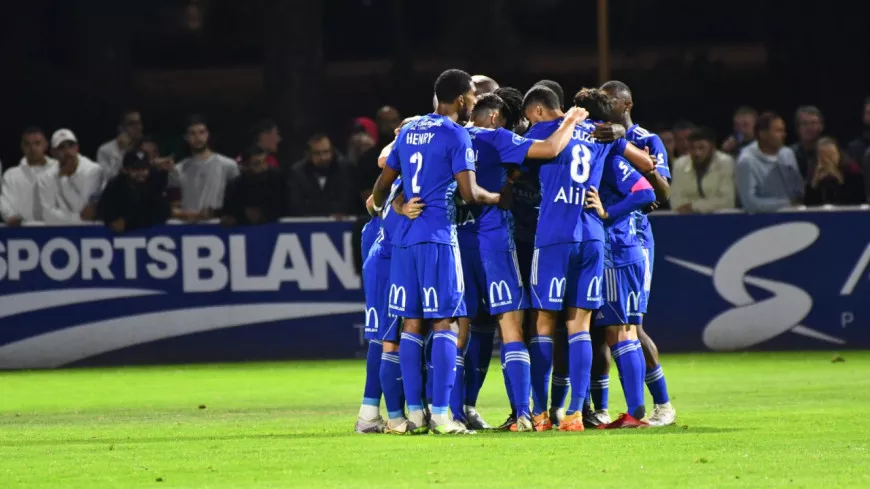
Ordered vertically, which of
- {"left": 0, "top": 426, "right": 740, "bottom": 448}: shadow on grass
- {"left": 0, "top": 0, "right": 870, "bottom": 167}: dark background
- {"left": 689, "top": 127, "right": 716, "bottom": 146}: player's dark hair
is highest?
{"left": 0, "top": 0, "right": 870, "bottom": 167}: dark background

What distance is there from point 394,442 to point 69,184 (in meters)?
9.68

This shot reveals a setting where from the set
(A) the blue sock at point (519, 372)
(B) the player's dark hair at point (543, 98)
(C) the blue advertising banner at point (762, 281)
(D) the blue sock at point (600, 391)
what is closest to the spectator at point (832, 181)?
(C) the blue advertising banner at point (762, 281)

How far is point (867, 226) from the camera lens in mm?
18328

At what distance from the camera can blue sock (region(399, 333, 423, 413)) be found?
11.3m

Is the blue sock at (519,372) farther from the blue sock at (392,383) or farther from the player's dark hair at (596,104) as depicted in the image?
the player's dark hair at (596,104)

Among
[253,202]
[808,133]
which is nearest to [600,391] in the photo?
[253,202]

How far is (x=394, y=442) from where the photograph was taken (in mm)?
10820

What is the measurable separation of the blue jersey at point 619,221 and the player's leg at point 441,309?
121 cm

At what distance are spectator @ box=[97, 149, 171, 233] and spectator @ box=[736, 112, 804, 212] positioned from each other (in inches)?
247

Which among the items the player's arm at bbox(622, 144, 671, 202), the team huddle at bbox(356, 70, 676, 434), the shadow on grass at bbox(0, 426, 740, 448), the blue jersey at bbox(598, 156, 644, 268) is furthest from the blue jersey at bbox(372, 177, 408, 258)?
the player's arm at bbox(622, 144, 671, 202)

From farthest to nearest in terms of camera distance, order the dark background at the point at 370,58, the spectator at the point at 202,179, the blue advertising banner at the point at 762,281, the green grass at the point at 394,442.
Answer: the dark background at the point at 370,58, the spectator at the point at 202,179, the blue advertising banner at the point at 762,281, the green grass at the point at 394,442

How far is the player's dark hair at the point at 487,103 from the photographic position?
38.2ft

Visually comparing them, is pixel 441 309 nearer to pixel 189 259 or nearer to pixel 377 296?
pixel 377 296

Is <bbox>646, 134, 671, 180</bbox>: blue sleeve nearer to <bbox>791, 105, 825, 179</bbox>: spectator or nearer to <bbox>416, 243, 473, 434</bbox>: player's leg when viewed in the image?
<bbox>416, 243, 473, 434</bbox>: player's leg
